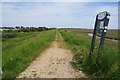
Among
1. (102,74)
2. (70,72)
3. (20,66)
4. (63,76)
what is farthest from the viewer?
(20,66)

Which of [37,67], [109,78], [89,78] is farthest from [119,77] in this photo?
[37,67]

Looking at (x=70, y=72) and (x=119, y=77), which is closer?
(x=119, y=77)

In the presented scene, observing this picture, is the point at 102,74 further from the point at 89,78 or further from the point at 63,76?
the point at 63,76

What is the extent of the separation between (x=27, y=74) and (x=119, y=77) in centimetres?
309

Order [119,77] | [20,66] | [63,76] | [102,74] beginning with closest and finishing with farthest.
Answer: [119,77], [102,74], [63,76], [20,66]

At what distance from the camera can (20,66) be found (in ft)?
27.7

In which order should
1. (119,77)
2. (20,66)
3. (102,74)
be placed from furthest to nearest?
(20,66) < (102,74) < (119,77)

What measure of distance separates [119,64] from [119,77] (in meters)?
0.88

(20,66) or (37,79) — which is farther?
(20,66)

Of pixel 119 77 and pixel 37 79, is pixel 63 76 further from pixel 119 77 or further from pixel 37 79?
pixel 119 77

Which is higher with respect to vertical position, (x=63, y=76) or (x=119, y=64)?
(x=119, y=64)

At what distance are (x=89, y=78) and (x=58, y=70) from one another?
5.39 ft

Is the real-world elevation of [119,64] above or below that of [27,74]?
above

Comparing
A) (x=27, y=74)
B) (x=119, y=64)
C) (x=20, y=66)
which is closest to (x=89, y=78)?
(x=119, y=64)
